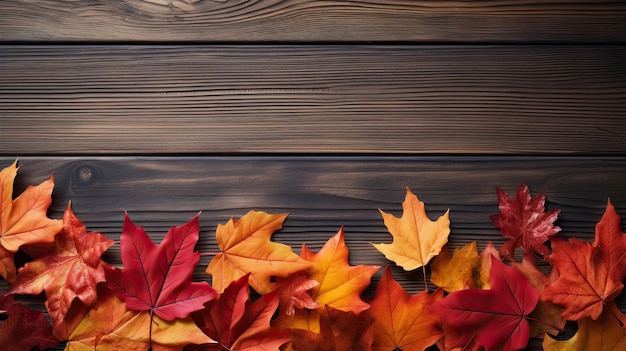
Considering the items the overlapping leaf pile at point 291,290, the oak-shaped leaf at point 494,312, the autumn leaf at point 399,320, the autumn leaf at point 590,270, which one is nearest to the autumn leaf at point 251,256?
the overlapping leaf pile at point 291,290

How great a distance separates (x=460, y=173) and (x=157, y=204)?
1.65ft

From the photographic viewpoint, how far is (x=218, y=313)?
77 centimetres

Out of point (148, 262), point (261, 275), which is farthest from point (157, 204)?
point (261, 275)

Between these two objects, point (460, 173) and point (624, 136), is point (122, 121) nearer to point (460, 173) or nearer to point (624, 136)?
point (460, 173)

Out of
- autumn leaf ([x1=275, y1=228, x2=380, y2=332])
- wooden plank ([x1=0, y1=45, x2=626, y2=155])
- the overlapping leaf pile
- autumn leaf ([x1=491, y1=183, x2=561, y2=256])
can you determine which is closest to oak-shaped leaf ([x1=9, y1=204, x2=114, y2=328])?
the overlapping leaf pile

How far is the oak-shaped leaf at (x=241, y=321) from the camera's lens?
768 millimetres

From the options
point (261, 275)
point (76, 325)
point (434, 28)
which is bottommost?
point (76, 325)

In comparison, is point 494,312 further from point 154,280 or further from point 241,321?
point 154,280

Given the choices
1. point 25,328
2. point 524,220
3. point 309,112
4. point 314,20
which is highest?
point 314,20

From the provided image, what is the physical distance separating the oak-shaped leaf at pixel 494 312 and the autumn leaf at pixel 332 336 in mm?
129

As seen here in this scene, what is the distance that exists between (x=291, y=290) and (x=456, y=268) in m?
0.27

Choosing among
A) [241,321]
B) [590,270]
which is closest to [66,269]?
[241,321]

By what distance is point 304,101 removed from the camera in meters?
0.86

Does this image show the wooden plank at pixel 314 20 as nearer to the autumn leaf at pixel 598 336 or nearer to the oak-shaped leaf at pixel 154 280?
the oak-shaped leaf at pixel 154 280
